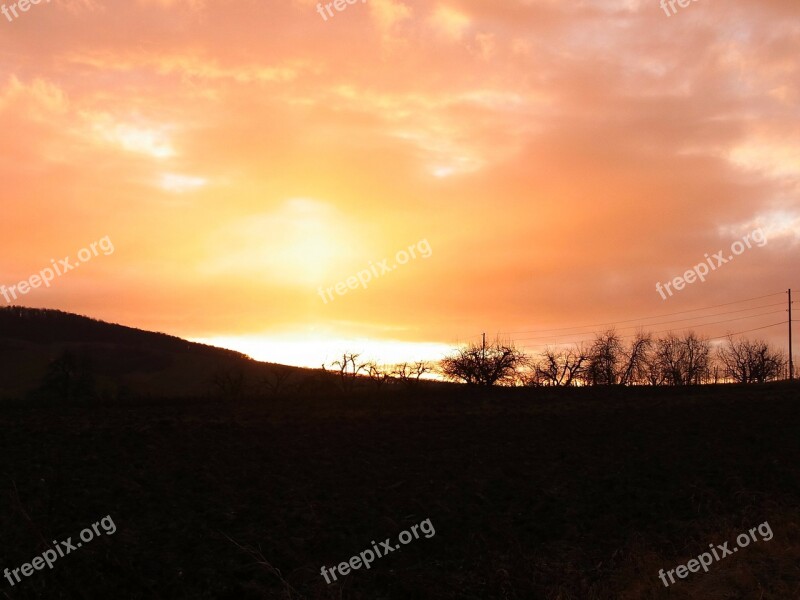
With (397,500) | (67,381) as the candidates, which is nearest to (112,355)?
(67,381)

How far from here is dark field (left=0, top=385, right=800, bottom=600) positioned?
459 inches

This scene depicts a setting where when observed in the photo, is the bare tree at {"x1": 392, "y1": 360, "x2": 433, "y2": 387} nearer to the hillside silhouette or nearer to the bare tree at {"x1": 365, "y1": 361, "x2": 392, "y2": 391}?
the bare tree at {"x1": 365, "y1": 361, "x2": 392, "y2": 391}

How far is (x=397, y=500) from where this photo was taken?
15797 millimetres

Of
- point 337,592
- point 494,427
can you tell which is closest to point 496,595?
point 337,592

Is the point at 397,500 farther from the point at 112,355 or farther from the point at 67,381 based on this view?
the point at 112,355

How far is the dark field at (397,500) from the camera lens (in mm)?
11648

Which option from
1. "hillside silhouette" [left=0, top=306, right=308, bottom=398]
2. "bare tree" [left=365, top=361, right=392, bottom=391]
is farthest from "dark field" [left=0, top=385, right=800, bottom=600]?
"hillside silhouette" [left=0, top=306, right=308, bottom=398]

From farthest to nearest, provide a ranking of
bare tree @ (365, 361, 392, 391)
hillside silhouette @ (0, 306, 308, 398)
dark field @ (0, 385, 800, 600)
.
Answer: hillside silhouette @ (0, 306, 308, 398)
bare tree @ (365, 361, 392, 391)
dark field @ (0, 385, 800, 600)

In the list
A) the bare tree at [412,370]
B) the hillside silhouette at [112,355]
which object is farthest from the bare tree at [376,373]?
the hillside silhouette at [112,355]

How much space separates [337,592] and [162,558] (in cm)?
338

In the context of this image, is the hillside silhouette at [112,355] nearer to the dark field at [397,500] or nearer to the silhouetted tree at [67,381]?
the silhouetted tree at [67,381]

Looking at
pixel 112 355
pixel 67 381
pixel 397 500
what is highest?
pixel 112 355

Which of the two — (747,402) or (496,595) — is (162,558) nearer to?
(496,595)

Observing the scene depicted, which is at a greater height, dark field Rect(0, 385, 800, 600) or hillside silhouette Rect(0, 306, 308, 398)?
hillside silhouette Rect(0, 306, 308, 398)
